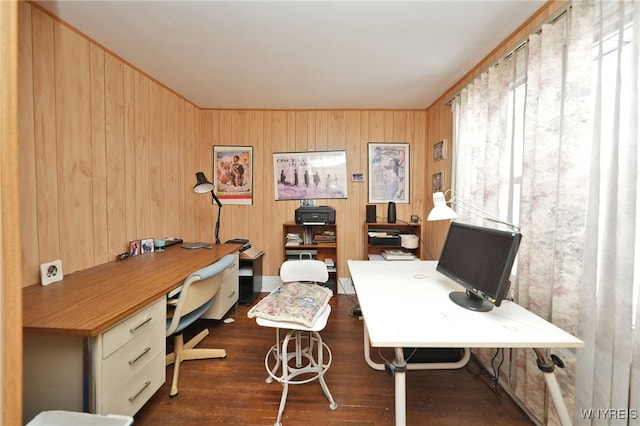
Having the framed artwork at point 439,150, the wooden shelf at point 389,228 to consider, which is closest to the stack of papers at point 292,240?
the wooden shelf at point 389,228

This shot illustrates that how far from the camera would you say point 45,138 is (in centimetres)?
149

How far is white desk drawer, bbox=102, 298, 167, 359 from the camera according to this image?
1116 millimetres

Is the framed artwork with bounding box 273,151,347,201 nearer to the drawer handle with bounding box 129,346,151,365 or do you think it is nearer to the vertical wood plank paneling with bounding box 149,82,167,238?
the vertical wood plank paneling with bounding box 149,82,167,238

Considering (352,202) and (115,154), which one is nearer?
(115,154)

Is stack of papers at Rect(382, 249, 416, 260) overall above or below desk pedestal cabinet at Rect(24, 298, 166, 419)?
above

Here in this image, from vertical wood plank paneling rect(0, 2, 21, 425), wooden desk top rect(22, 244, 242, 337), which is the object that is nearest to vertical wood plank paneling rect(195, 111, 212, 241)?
wooden desk top rect(22, 244, 242, 337)

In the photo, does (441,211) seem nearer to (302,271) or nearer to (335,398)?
(302,271)

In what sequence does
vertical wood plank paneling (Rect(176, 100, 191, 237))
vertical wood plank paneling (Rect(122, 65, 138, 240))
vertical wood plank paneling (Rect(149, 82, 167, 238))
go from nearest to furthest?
vertical wood plank paneling (Rect(122, 65, 138, 240)) < vertical wood plank paneling (Rect(149, 82, 167, 238)) < vertical wood plank paneling (Rect(176, 100, 191, 237))

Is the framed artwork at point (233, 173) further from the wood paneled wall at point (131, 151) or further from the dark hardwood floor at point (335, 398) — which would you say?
the dark hardwood floor at point (335, 398)

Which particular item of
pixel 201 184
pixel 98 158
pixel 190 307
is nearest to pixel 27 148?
pixel 98 158

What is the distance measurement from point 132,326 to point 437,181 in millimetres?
2903

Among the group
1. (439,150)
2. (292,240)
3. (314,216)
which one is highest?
(439,150)

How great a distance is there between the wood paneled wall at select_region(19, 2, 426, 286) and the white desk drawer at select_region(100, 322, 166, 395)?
0.75 metres

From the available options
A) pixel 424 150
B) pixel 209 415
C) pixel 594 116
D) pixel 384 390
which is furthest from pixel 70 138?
pixel 424 150
